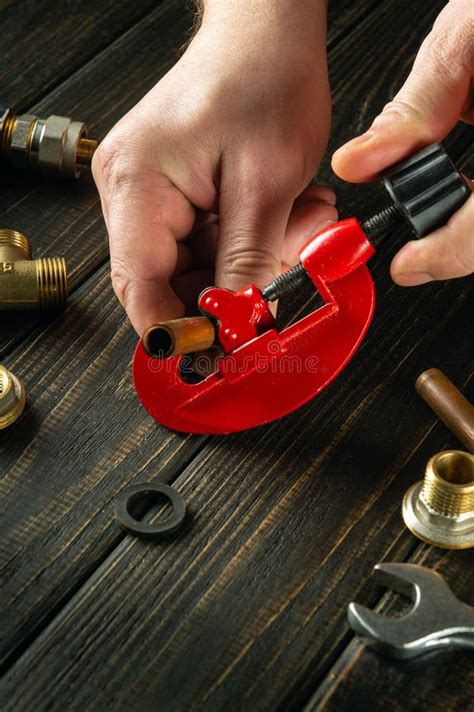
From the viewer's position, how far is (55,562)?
38.8 inches

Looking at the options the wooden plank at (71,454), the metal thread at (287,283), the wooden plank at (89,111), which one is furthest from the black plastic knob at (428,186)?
the wooden plank at (89,111)

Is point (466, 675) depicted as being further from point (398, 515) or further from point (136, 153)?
point (136, 153)

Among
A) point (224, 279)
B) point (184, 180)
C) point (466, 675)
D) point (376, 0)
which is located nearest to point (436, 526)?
point (466, 675)

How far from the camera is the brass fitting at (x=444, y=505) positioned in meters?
0.98

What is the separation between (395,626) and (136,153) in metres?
0.59

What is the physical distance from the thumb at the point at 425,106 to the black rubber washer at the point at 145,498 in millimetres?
380

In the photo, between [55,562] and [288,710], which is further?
[55,562]

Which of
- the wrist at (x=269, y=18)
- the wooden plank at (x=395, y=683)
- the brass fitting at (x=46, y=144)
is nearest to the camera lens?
the wooden plank at (x=395, y=683)

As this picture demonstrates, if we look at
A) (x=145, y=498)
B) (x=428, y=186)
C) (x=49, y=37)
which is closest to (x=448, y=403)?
(x=428, y=186)

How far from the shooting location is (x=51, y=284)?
3.93 feet

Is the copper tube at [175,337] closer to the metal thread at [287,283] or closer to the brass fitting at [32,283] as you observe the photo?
the metal thread at [287,283]

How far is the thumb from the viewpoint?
3.33 feet

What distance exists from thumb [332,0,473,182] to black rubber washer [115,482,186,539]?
38cm

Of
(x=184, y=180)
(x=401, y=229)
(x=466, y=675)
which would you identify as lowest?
(x=466, y=675)
